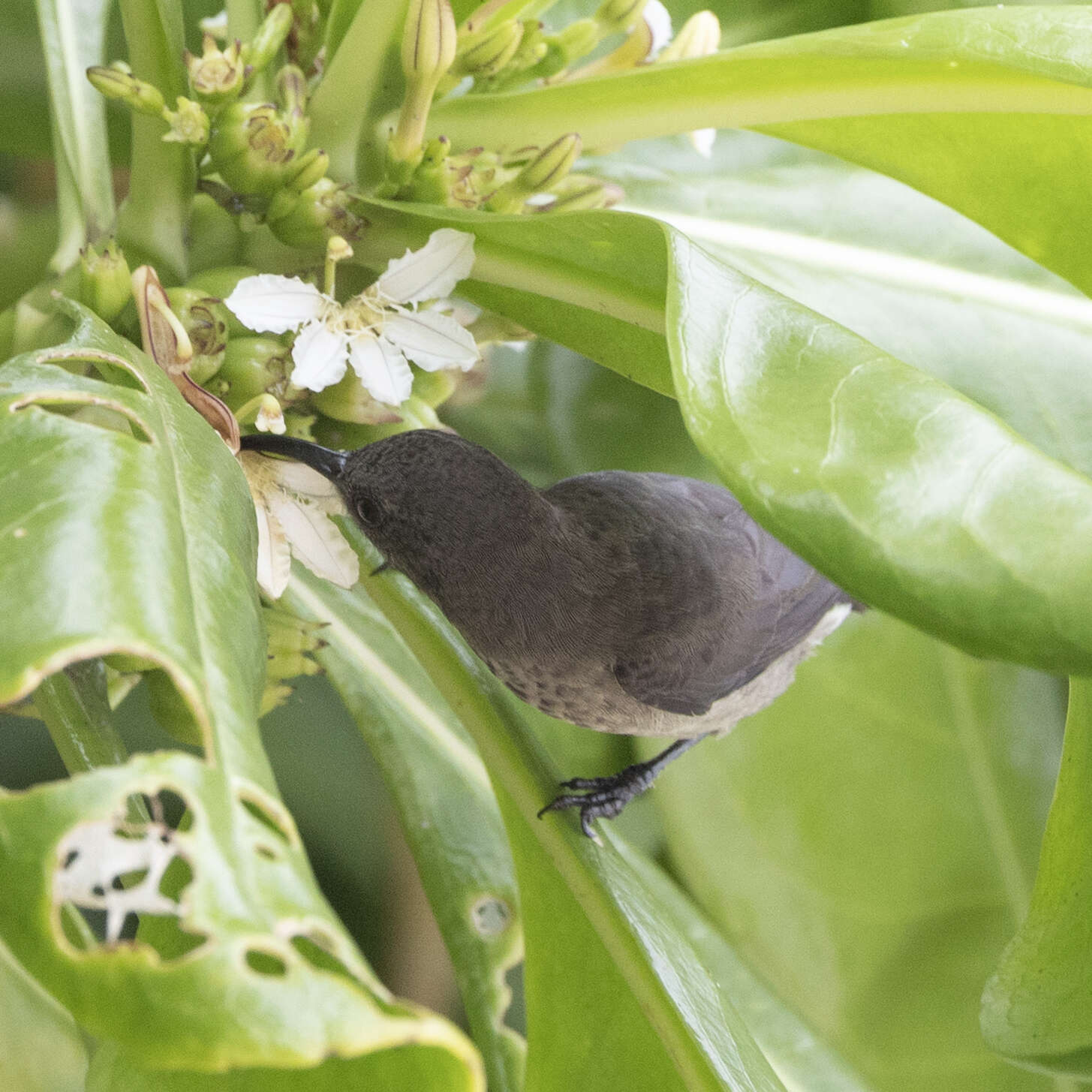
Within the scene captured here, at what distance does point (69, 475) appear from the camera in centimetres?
58

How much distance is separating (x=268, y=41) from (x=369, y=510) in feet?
1.45

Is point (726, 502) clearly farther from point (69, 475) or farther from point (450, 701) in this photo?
point (69, 475)

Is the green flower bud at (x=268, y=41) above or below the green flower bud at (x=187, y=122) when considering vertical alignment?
above

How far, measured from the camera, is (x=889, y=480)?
59 cm

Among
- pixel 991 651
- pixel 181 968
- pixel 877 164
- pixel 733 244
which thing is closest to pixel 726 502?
pixel 733 244

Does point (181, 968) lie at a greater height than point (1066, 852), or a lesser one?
greater

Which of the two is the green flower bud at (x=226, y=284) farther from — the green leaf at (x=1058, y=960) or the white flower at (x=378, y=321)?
the green leaf at (x=1058, y=960)

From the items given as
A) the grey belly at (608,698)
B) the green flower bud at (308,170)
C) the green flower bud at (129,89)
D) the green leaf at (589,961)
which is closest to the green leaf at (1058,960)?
the green leaf at (589,961)

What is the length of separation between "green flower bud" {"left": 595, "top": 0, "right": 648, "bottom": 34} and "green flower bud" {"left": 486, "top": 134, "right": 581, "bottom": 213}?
228 millimetres

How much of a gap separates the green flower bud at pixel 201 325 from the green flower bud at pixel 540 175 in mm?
277

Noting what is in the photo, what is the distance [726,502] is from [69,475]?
34.4 inches

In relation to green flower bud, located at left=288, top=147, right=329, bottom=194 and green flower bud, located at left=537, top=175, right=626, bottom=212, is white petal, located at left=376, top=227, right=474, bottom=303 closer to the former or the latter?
green flower bud, located at left=288, top=147, right=329, bottom=194

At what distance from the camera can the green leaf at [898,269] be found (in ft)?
4.29

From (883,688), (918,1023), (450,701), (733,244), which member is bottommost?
(918,1023)
